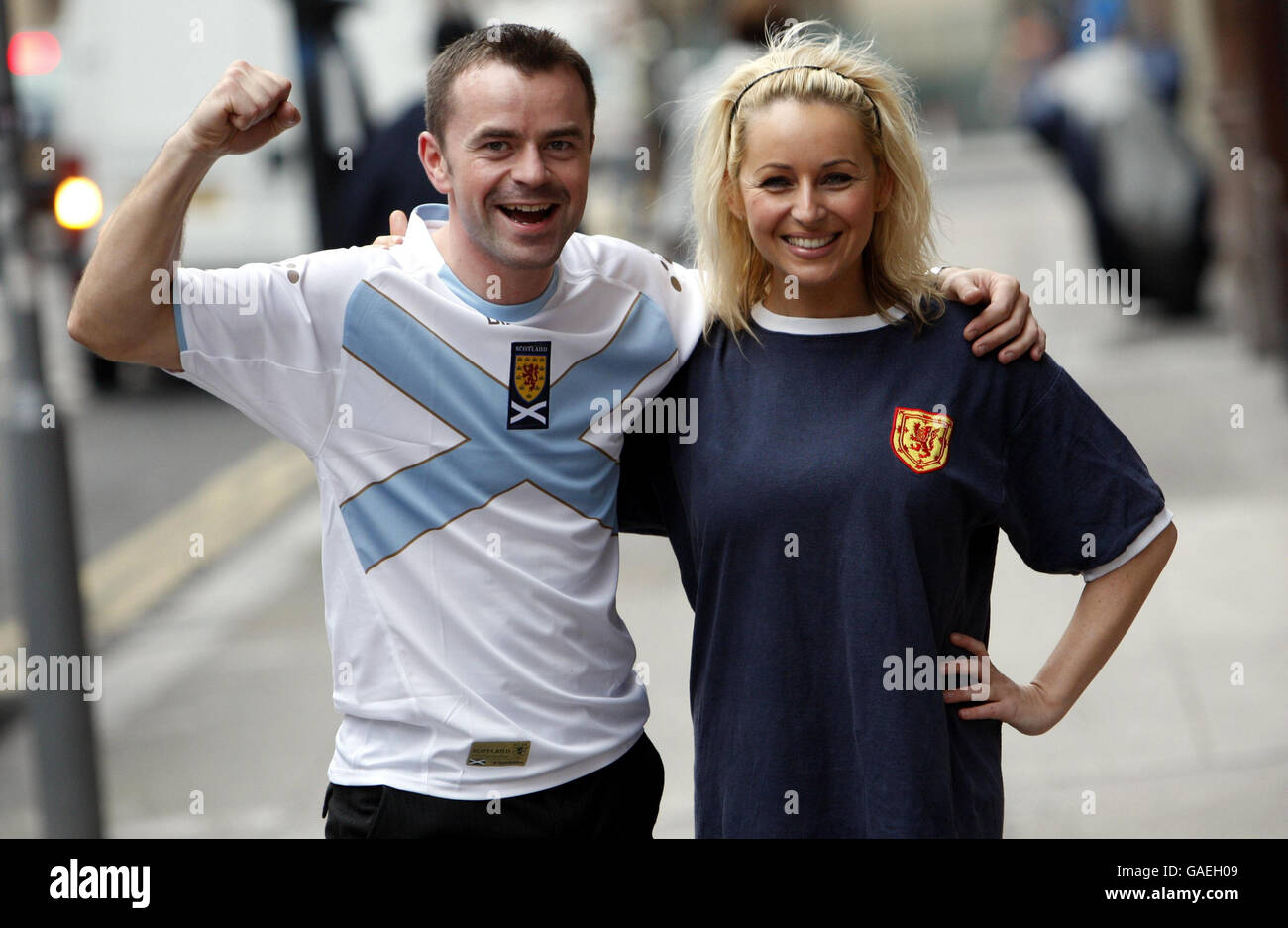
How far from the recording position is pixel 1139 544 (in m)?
2.72

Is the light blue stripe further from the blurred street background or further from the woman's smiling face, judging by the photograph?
the blurred street background

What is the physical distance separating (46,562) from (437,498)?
7.65ft

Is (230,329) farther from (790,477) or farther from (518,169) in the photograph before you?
(790,477)

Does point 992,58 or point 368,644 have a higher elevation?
point 992,58

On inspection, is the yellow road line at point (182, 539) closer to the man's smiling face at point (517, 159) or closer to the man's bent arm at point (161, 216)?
the man's bent arm at point (161, 216)

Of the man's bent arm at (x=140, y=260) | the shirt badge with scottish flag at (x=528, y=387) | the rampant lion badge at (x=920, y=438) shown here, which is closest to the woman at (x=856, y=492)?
the rampant lion badge at (x=920, y=438)

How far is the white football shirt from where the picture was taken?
2.61 metres

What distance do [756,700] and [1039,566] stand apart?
1.81 feet

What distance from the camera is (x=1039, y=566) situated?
2.81m

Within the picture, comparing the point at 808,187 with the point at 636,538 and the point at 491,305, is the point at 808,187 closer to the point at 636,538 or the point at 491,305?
the point at 491,305

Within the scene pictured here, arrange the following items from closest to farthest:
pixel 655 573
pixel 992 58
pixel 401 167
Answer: pixel 401 167 → pixel 655 573 → pixel 992 58

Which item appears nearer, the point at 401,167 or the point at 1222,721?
the point at 1222,721
